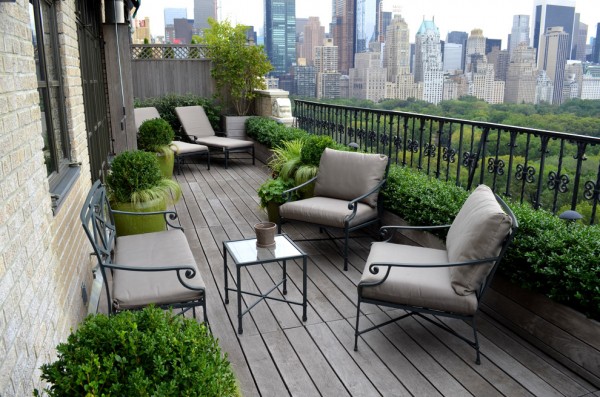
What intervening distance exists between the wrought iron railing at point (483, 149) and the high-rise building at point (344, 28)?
29.4 ft

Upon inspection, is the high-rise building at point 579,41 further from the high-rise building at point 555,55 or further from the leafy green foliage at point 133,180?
the leafy green foliage at point 133,180

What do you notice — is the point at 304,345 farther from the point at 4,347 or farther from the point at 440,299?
the point at 4,347

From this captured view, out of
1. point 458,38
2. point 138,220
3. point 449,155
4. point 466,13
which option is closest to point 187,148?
point 138,220

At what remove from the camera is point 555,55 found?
9750mm

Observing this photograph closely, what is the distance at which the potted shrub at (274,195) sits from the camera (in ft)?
16.4

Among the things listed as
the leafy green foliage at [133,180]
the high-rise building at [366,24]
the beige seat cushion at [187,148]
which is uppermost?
the high-rise building at [366,24]

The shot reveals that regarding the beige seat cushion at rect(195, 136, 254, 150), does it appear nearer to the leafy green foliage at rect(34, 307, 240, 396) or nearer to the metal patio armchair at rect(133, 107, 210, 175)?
the metal patio armchair at rect(133, 107, 210, 175)

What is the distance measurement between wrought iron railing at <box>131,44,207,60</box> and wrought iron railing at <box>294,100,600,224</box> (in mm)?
3763

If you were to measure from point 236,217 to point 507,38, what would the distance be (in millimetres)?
10194

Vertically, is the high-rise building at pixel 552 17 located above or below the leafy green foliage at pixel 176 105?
above

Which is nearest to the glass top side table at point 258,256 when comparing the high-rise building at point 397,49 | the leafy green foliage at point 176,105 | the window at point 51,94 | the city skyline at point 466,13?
the window at point 51,94

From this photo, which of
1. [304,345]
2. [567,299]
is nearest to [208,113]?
[304,345]

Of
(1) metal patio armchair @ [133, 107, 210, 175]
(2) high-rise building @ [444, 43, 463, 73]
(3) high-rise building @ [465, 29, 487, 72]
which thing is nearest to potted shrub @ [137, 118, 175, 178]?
(1) metal patio armchair @ [133, 107, 210, 175]

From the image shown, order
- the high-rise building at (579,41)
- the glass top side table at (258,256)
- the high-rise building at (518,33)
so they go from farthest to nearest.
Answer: the high-rise building at (518,33) < the high-rise building at (579,41) < the glass top side table at (258,256)
